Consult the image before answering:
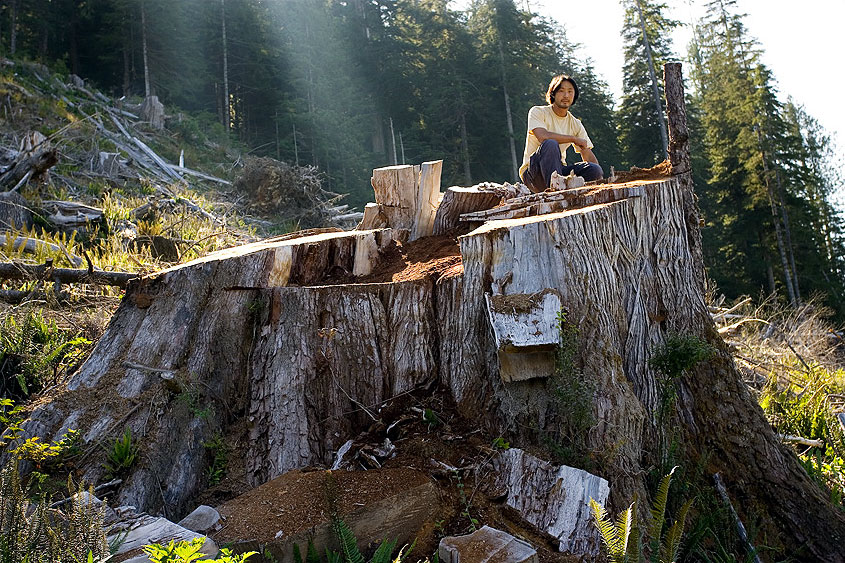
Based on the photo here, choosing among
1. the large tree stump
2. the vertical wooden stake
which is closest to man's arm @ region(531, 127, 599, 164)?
the large tree stump

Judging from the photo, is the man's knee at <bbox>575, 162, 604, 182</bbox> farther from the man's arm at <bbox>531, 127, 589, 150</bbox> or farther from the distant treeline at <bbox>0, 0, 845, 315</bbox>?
the distant treeline at <bbox>0, 0, 845, 315</bbox>

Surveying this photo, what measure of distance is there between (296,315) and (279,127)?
90.4 feet

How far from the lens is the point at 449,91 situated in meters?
29.1

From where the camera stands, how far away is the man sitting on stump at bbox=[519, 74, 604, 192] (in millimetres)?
5121

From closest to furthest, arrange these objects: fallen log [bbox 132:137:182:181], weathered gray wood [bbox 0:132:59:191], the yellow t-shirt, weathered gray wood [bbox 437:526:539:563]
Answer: weathered gray wood [bbox 437:526:539:563]
the yellow t-shirt
weathered gray wood [bbox 0:132:59:191]
fallen log [bbox 132:137:182:181]

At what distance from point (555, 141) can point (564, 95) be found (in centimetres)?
52

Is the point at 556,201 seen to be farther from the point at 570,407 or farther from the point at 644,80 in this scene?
the point at 644,80

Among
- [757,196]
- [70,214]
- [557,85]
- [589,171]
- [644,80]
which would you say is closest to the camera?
[589,171]

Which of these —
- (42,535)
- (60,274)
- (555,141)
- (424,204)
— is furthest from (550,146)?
(42,535)

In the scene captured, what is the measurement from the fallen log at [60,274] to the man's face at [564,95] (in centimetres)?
354

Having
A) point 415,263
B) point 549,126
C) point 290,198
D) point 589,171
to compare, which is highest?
point 290,198

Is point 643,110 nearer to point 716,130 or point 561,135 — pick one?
point 716,130

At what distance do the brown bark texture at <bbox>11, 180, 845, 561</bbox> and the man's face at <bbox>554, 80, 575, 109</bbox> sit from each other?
1787mm

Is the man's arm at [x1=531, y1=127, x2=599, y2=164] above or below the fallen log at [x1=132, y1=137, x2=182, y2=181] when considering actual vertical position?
below
